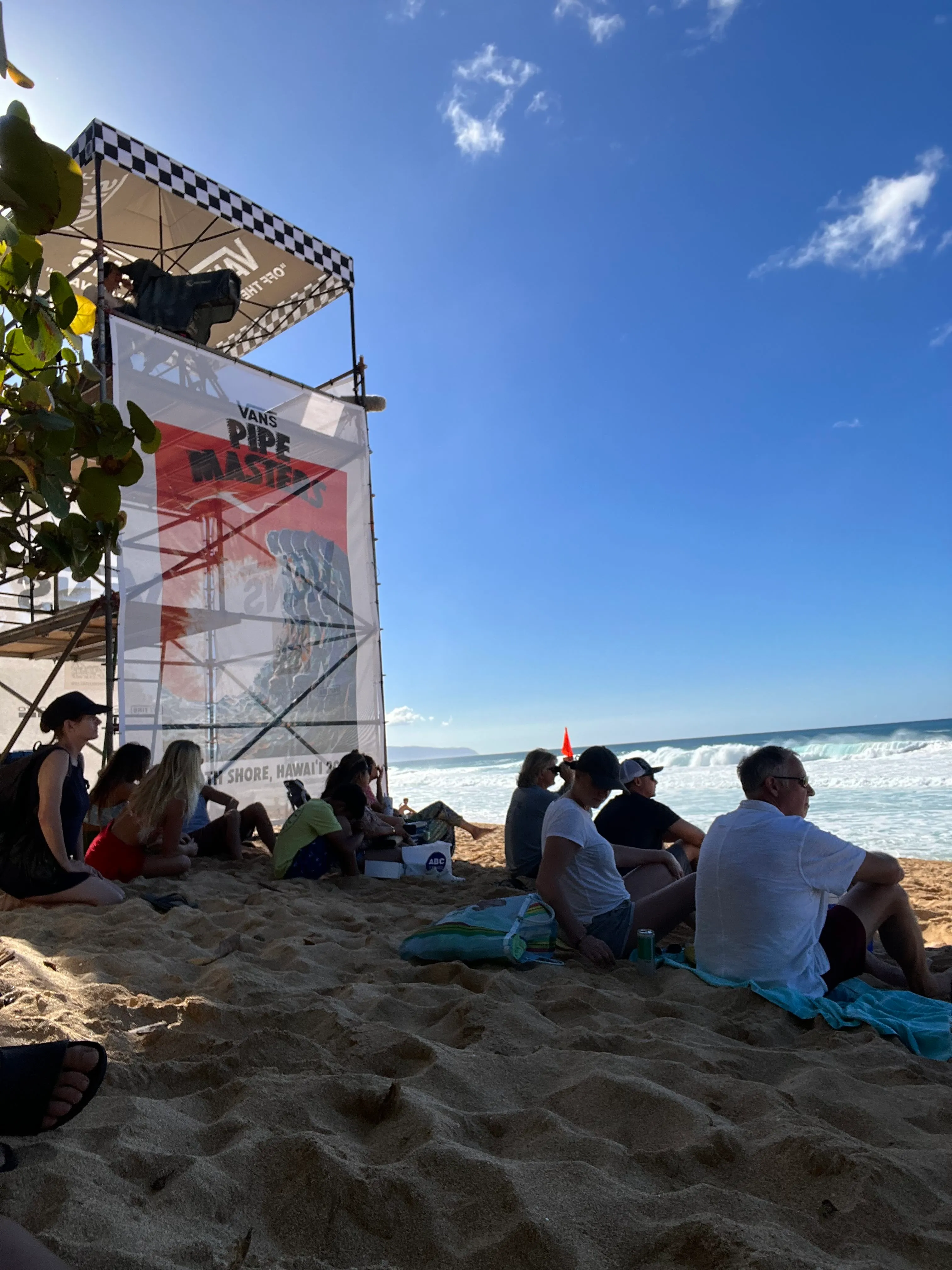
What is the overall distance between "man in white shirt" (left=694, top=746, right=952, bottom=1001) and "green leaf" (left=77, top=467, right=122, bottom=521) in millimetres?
1719

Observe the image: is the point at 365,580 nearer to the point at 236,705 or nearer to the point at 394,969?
the point at 236,705

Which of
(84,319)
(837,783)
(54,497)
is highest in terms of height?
(84,319)

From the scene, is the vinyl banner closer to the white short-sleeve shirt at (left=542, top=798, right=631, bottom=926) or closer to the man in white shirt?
the white short-sleeve shirt at (left=542, top=798, right=631, bottom=926)

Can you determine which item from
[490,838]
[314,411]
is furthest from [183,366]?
[490,838]

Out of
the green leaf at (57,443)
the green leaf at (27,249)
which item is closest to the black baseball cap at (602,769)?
the green leaf at (57,443)

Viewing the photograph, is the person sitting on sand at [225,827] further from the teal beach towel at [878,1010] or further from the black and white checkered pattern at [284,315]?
the black and white checkered pattern at [284,315]

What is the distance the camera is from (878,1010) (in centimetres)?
213

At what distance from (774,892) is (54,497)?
1986mm

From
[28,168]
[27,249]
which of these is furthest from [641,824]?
[28,168]

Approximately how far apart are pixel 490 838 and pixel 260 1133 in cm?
673

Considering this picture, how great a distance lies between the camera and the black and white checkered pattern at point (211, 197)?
6.24 m

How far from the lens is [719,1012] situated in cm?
212

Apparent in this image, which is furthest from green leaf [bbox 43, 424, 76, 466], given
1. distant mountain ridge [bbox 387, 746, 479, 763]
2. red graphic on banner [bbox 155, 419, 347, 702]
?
distant mountain ridge [bbox 387, 746, 479, 763]

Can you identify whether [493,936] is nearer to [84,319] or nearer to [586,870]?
[586,870]
